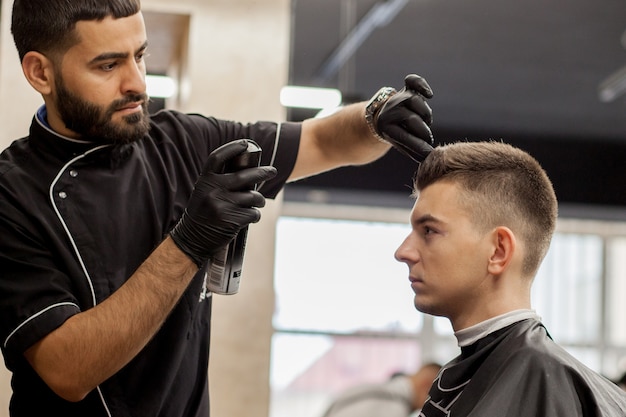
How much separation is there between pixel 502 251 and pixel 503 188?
5.4 inches

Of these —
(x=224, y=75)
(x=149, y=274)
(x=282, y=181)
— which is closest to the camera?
(x=149, y=274)

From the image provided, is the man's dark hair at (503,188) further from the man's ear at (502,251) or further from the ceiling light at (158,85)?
the ceiling light at (158,85)

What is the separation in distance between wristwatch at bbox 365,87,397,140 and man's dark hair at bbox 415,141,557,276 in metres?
0.17

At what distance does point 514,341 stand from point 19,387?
105cm

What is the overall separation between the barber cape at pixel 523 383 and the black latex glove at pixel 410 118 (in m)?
0.43

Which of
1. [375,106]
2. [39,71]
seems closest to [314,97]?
[375,106]

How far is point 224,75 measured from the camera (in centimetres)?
340

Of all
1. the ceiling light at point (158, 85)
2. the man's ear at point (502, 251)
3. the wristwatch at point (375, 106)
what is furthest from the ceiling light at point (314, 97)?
Result: the man's ear at point (502, 251)

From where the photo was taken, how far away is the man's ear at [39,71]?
1992 mm

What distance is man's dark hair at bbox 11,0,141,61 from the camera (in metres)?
1.92

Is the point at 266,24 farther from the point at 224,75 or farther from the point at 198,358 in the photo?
the point at 198,358

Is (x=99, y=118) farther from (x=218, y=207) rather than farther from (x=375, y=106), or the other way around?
(x=375, y=106)

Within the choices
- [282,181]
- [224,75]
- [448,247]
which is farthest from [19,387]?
[224,75]

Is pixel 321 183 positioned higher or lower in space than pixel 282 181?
higher
